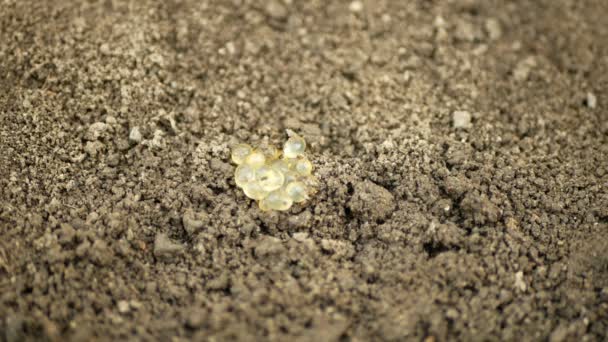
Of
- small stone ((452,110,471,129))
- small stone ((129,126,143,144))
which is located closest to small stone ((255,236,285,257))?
small stone ((129,126,143,144))

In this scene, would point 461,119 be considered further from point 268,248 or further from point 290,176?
point 268,248

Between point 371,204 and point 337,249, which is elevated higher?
point 371,204

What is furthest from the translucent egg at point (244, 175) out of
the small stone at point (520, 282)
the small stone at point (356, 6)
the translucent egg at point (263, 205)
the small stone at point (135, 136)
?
the small stone at point (356, 6)

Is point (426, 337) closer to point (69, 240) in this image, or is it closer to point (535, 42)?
point (69, 240)

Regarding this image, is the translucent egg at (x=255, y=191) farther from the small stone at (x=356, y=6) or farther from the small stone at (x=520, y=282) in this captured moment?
the small stone at (x=356, y=6)

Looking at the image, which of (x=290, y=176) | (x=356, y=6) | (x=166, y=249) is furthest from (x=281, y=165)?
(x=356, y=6)
